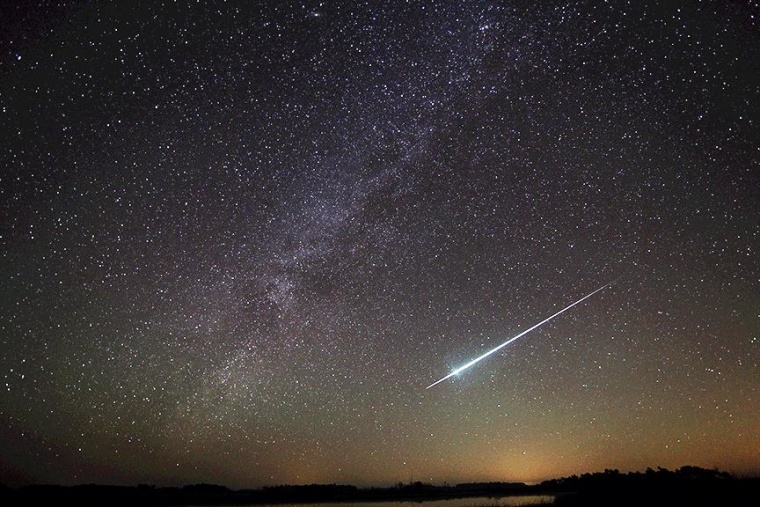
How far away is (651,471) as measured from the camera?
62.4 meters

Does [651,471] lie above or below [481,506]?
above

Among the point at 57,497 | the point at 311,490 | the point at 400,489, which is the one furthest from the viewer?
the point at 400,489

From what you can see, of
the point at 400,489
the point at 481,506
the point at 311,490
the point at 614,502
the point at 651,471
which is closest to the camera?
the point at 614,502

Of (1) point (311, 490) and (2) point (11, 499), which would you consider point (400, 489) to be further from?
(2) point (11, 499)

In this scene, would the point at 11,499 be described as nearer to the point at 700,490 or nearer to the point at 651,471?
the point at 700,490

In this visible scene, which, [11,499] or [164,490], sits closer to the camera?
[11,499]

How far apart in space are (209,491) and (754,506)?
222ft

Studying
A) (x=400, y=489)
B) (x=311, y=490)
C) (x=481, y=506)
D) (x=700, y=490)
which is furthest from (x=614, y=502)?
(x=400, y=489)

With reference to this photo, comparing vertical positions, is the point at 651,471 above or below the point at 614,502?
above

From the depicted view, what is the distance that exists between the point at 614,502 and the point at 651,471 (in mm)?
44231

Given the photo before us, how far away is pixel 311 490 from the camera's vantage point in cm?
6869

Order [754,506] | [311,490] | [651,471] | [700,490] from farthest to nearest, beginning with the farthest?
[311,490] → [651,471] → [700,490] → [754,506]

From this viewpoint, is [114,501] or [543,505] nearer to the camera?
[543,505]

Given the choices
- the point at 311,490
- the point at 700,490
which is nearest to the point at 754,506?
the point at 700,490
